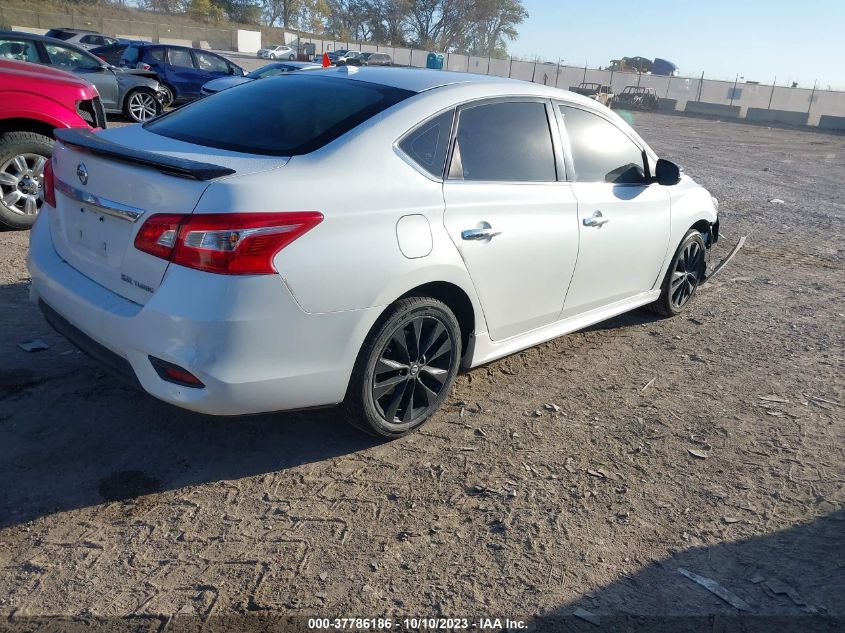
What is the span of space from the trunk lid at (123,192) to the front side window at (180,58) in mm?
16074

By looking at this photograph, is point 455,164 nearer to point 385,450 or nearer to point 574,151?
point 574,151

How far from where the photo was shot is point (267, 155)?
325 cm

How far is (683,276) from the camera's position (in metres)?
5.84

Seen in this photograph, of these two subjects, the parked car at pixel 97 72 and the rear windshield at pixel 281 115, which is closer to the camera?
the rear windshield at pixel 281 115

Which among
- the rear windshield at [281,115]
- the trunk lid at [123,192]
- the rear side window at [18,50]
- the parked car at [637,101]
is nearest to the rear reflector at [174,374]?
the trunk lid at [123,192]

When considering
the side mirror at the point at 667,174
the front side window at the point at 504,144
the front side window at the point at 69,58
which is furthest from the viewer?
the front side window at the point at 69,58

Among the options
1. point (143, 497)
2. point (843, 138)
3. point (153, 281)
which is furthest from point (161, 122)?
point (843, 138)

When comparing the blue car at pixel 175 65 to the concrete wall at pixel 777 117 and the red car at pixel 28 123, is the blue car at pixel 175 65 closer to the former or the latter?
the red car at pixel 28 123

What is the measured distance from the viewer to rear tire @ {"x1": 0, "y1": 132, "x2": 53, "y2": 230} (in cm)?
616

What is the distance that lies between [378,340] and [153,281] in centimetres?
99

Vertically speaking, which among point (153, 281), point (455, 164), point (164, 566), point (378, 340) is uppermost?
point (455, 164)

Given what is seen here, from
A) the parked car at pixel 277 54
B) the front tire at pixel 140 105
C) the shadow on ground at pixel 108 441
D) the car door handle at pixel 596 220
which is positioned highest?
the parked car at pixel 277 54

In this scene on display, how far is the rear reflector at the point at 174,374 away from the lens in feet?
9.55

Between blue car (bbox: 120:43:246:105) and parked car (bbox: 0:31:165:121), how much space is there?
4.05 ft
